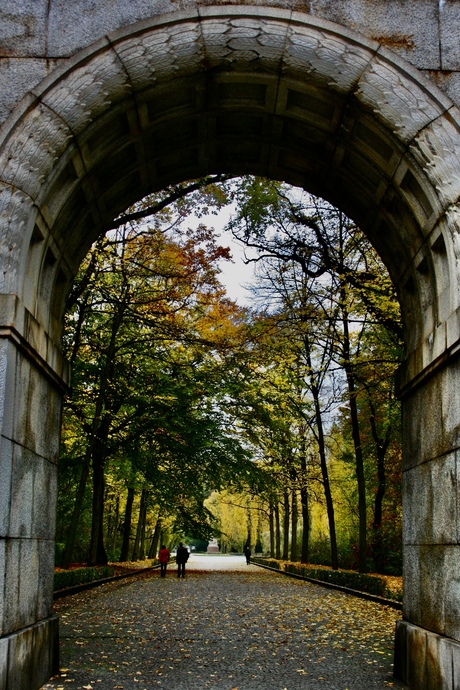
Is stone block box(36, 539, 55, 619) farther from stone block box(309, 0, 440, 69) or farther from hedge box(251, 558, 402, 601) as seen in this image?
hedge box(251, 558, 402, 601)

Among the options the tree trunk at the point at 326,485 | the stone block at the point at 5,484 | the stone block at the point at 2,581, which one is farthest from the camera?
the tree trunk at the point at 326,485

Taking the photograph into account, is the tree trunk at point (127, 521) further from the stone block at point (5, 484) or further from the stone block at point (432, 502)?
the stone block at point (5, 484)

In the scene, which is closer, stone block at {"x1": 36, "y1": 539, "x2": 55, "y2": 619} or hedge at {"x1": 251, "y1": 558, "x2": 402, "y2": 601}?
stone block at {"x1": 36, "y1": 539, "x2": 55, "y2": 619}

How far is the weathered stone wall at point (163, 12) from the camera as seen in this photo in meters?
7.70

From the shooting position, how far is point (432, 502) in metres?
7.64

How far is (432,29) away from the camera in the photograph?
784cm

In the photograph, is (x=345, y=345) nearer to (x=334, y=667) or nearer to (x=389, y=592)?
(x=389, y=592)

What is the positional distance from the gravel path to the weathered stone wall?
6613 millimetres

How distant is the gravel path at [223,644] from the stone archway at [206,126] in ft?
2.89

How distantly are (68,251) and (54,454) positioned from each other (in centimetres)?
251

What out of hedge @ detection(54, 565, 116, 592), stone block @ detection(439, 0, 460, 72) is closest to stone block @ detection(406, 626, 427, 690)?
stone block @ detection(439, 0, 460, 72)

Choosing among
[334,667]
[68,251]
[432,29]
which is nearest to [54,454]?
[68,251]

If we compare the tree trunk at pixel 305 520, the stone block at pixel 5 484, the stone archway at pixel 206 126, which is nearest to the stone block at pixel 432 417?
the stone archway at pixel 206 126

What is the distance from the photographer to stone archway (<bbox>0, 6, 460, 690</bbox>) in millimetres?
7039
